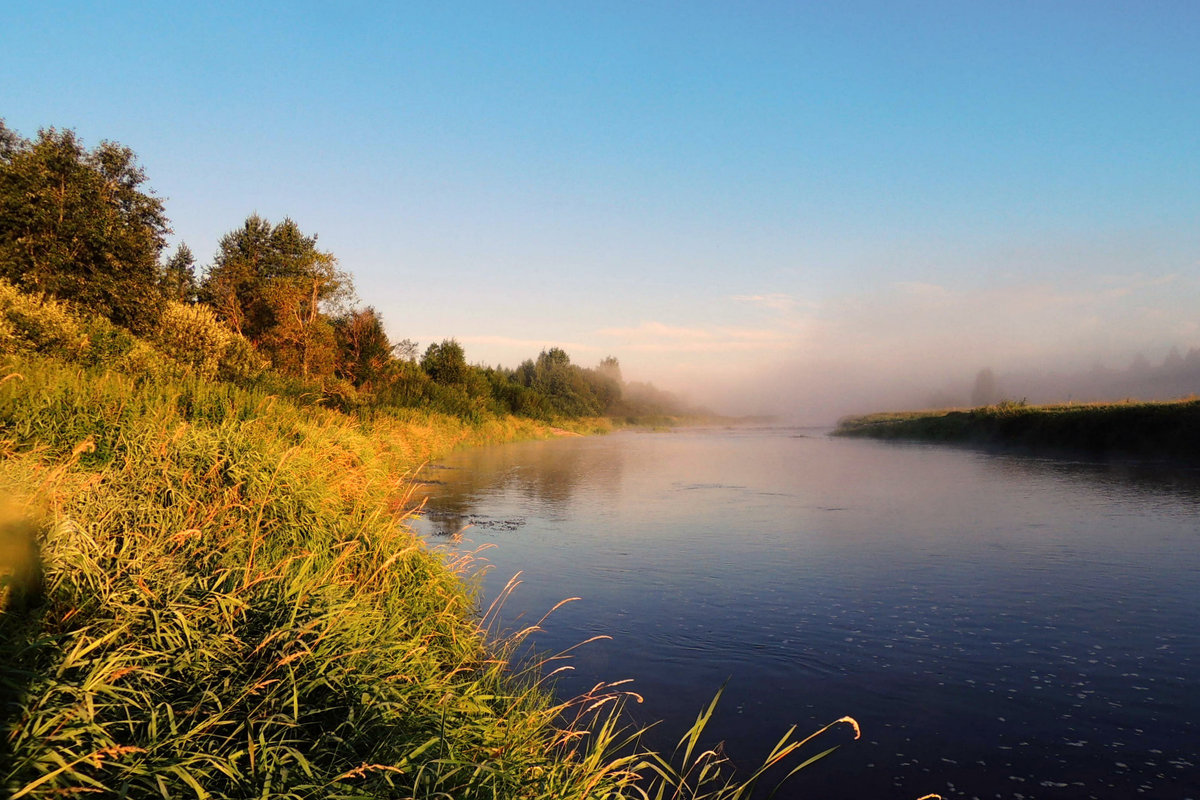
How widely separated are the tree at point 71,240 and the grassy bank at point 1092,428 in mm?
47447

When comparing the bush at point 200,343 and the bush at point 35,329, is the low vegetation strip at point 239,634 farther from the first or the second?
the bush at point 200,343

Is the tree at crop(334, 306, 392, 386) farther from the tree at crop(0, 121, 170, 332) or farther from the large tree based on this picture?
the tree at crop(0, 121, 170, 332)

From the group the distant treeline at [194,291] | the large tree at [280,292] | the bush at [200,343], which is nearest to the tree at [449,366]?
the distant treeline at [194,291]

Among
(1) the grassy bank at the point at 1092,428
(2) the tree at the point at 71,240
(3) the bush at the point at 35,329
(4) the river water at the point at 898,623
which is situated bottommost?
(4) the river water at the point at 898,623

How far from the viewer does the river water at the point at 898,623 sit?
535cm

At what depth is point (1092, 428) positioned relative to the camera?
131ft

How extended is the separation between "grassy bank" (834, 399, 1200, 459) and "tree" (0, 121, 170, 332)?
47447 mm

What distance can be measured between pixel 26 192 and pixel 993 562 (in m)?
30.5

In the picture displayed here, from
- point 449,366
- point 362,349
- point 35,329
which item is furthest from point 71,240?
point 449,366

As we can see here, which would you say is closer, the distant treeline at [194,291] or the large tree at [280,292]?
the distant treeline at [194,291]

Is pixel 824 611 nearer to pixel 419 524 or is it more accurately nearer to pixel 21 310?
pixel 419 524

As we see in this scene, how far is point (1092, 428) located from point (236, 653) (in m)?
48.1

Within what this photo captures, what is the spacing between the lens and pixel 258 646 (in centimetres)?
395

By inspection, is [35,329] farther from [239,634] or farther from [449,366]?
[449,366]
